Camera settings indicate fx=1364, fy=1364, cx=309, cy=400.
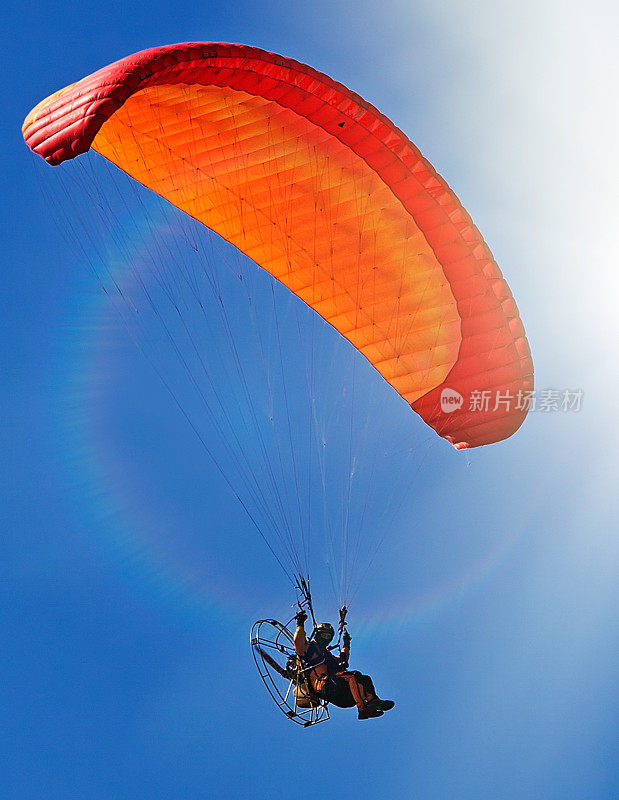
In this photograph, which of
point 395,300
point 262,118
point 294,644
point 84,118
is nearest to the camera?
point 84,118

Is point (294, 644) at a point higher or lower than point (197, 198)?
lower

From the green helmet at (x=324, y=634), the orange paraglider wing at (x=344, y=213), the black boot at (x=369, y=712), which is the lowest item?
the black boot at (x=369, y=712)

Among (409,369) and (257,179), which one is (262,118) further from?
(409,369)

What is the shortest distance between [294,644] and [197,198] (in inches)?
245

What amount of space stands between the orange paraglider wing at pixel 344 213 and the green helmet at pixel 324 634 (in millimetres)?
3746

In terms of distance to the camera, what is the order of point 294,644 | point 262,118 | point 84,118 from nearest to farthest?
point 84,118 < point 294,644 < point 262,118

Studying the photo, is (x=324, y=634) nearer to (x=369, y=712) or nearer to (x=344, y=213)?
(x=369, y=712)

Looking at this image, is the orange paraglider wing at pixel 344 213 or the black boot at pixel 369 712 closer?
the black boot at pixel 369 712

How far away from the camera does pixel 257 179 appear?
17922 millimetres

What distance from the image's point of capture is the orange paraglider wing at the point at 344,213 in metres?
16.5

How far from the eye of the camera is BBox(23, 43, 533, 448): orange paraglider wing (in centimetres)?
1655

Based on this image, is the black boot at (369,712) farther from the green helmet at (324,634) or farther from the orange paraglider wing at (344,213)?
the orange paraglider wing at (344,213)

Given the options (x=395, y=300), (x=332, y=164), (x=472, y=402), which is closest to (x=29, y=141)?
(x=332, y=164)

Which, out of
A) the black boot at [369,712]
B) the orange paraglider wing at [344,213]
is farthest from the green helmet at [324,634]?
the orange paraglider wing at [344,213]
